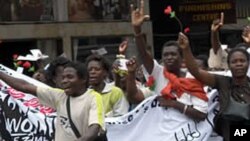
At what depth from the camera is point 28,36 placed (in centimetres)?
1877

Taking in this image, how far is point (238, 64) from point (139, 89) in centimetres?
144

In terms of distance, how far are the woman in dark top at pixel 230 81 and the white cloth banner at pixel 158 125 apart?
0.38 metres

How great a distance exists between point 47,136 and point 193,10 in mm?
13265

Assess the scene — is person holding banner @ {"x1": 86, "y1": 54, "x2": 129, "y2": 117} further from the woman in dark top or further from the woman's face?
the woman's face

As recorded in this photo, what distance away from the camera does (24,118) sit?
7.30 meters

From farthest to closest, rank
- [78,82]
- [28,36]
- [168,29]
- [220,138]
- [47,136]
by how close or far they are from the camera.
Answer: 1. [168,29]
2. [28,36]
3. [47,136]
4. [220,138]
5. [78,82]

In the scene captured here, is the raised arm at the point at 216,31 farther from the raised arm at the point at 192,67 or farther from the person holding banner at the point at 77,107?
the person holding banner at the point at 77,107

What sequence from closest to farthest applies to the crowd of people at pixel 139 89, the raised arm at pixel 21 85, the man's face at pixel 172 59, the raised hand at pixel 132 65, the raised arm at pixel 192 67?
the crowd of people at pixel 139 89
the raised arm at pixel 192 67
the raised arm at pixel 21 85
the man's face at pixel 172 59
the raised hand at pixel 132 65

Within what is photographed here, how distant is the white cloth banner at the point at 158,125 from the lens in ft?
20.7

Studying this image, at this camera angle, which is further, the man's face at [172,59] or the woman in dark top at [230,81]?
the man's face at [172,59]

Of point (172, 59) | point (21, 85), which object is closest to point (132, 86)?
point (172, 59)

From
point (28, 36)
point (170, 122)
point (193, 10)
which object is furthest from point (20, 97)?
point (193, 10)

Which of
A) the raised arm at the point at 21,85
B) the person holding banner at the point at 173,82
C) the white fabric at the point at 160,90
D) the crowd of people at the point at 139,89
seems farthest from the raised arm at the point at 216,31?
the raised arm at the point at 21,85

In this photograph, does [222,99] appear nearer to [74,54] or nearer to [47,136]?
[47,136]
